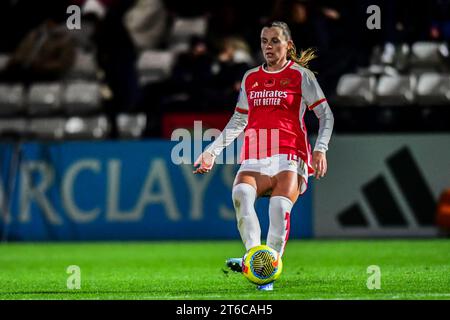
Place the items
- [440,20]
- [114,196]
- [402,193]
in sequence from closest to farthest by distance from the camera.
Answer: [440,20], [402,193], [114,196]

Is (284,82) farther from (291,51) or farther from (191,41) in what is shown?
(191,41)

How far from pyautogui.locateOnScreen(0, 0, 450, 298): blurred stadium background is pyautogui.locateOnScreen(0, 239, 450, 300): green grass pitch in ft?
1.37

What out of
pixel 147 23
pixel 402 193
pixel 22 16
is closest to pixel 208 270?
pixel 402 193

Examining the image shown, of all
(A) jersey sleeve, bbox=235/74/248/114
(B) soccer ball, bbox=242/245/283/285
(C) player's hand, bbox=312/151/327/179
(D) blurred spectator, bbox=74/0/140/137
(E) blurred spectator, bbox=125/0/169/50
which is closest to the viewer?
(B) soccer ball, bbox=242/245/283/285

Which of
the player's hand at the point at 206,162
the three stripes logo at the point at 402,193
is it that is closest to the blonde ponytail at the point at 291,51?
the player's hand at the point at 206,162

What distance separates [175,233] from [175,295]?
6.69 m

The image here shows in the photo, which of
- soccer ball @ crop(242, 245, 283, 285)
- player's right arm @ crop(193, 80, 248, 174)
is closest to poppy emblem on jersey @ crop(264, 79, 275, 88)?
player's right arm @ crop(193, 80, 248, 174)

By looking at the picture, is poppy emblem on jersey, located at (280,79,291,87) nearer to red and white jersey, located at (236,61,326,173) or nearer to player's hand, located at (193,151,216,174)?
red and white jersey, located at (236,61,326,173)

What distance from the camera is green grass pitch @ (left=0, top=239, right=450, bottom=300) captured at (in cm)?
755

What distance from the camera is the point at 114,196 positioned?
556 inches

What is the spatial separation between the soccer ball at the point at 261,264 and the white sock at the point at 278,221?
0.20 metres

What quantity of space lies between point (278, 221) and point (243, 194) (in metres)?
0.29
